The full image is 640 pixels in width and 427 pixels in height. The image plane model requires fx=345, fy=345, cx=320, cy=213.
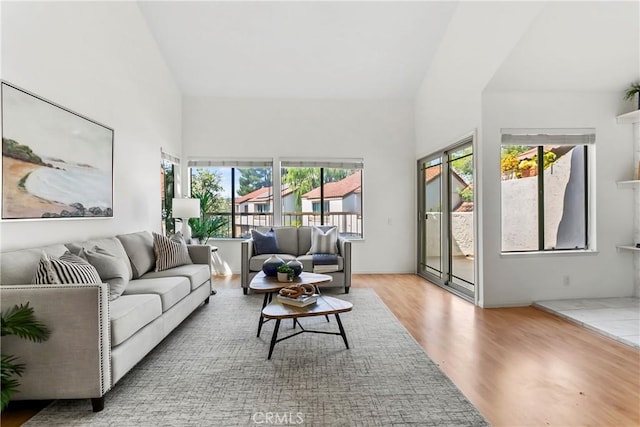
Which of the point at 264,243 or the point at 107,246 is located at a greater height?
the point at 107,246

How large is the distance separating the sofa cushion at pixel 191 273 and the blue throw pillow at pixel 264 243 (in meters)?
1.08

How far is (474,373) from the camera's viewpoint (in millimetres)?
2459

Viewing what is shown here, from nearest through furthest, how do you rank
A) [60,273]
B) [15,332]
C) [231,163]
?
[15,332], [60,273], [231,163]

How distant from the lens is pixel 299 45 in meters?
5.10

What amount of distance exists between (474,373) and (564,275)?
2.56 meters

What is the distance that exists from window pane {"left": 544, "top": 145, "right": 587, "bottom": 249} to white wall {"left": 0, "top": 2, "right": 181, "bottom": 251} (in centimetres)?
512

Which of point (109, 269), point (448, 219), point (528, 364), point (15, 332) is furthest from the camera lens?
point (448, 219)

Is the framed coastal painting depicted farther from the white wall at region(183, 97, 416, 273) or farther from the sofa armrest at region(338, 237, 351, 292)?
the sofa armrest at region(338, 237, 351, 292)

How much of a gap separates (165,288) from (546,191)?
14.7ft

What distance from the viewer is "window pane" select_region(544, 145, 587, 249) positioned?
4301mm

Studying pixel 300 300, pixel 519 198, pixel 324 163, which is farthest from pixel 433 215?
pixel 300 300

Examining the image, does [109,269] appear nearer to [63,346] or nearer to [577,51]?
[63,346]

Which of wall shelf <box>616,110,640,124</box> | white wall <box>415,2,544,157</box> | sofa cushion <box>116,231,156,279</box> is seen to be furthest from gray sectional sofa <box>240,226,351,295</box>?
wall shelf <box>616,110,640,124</box>

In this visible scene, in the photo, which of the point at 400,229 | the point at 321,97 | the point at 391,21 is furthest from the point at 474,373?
the point at 321,97
